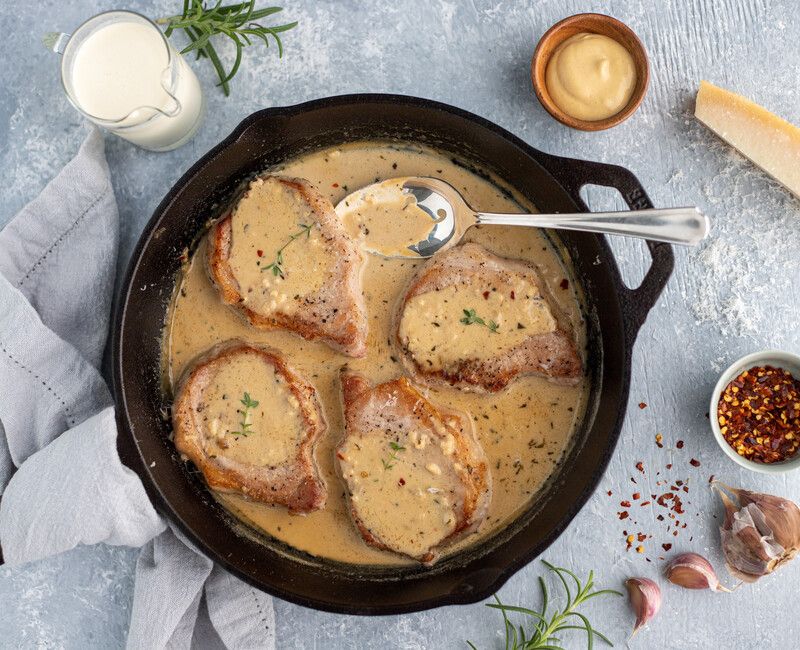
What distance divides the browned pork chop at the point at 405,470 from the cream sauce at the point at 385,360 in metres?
0.10

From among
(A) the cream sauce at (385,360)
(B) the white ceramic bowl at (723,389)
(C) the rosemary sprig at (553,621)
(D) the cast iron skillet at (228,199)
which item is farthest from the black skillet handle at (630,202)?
(C) the rosemary sprig at (553,621)

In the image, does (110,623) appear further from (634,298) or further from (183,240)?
(634,298)

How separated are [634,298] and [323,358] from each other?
1269mm

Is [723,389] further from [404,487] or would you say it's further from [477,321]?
[404,487]

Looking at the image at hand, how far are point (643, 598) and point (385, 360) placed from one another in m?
1.45

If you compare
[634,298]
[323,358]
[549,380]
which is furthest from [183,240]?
[634,298]

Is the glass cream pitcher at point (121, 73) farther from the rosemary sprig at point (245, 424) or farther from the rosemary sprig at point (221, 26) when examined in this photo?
the rosemary sprig at point (245, 424)

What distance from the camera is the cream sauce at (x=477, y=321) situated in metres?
3.06

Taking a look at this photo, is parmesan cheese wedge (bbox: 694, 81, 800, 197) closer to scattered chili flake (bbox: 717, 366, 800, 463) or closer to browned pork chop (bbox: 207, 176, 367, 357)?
scattered chili flake (bbox: 717, 366, 800, 463)

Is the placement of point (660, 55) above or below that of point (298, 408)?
above

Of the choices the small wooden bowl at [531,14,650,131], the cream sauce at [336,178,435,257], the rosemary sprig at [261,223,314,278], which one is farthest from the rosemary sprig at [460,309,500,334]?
the small wooden bowl at [531,14,650,131]

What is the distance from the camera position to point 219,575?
3.17 meters

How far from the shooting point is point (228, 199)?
325 centimetres

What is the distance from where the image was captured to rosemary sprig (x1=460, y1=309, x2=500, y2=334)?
3068mm
